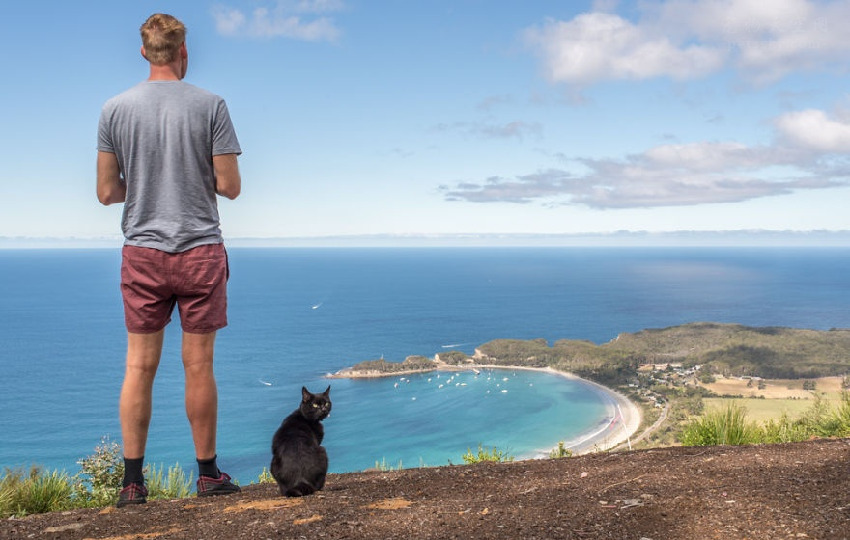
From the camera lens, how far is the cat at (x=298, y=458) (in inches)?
147

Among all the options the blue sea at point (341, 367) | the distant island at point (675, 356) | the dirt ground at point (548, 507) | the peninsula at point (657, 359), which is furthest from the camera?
the distant island at point (675, 356)

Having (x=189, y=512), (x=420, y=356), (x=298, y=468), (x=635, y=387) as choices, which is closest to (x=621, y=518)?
(x=298, y=468)

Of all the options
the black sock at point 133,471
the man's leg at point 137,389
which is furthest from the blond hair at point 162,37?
the black sock at point 133,471

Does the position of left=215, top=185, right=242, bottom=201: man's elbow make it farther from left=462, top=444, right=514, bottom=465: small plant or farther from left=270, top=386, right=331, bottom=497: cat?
left=462, top=444, right=514, bottom=465: small plant

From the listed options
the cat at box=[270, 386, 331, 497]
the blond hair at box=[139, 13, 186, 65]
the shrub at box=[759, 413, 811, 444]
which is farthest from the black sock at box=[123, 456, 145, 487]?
the shrub at box=[759, 413, 811, 444]

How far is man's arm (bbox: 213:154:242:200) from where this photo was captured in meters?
3.31

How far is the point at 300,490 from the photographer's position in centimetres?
373

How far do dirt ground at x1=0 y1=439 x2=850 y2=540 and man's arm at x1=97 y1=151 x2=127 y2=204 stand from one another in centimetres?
174

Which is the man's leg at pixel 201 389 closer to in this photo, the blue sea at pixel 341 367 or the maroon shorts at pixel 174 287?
the maroon shorts at pixel 174 287

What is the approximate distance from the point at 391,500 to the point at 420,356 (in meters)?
91.5

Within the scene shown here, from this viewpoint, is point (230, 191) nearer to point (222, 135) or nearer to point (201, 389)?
point (222, 135)

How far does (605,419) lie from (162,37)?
67367 millimetres

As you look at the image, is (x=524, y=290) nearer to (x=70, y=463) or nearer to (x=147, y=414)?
(x=70, y=463)

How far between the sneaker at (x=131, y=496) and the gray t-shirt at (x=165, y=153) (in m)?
1.42
